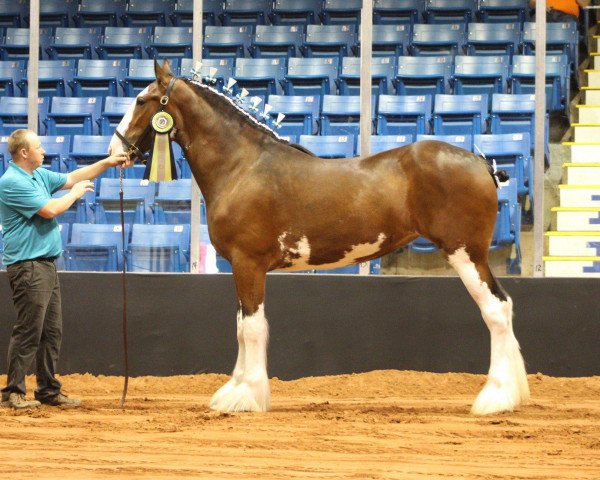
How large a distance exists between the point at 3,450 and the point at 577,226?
15.7ft

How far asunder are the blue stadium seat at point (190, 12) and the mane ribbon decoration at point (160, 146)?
1.66 metres

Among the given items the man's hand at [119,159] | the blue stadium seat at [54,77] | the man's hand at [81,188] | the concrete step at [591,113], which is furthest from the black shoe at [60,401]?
the concrete step at [591,113]

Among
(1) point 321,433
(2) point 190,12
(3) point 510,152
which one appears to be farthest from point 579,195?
(2) point 190,12

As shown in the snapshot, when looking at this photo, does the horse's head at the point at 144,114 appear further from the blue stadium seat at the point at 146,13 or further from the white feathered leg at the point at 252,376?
the blue stadium seat at the point at 146,13

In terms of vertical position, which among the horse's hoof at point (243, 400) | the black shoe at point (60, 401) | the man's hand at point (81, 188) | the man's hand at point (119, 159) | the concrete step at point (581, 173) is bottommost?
the black shoe at point (60, 401)

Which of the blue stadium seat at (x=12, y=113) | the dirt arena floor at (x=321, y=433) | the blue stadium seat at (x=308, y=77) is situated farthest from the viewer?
the blue stadium seat at (x=12, y=113)

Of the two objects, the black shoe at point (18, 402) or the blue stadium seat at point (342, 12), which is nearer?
the black shoe at point (18, 402)

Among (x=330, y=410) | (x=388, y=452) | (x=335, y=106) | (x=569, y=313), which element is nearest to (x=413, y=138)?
(x=335, y=106)

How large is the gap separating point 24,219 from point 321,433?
260 cm

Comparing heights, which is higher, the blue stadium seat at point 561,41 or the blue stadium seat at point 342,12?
the blue stadium seat at point 342,12

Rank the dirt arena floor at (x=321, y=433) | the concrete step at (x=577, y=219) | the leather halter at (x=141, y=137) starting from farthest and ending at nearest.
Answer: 1. the concrete step at (x=577, y=219)
2. the leather halter at (x=141, y=137)
3. the dirt arena floor at (x=321, y=433)

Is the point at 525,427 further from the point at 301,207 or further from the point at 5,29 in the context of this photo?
the point at 5,29

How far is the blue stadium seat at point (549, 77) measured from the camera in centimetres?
824

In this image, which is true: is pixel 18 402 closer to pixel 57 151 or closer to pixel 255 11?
pixel 57 151
